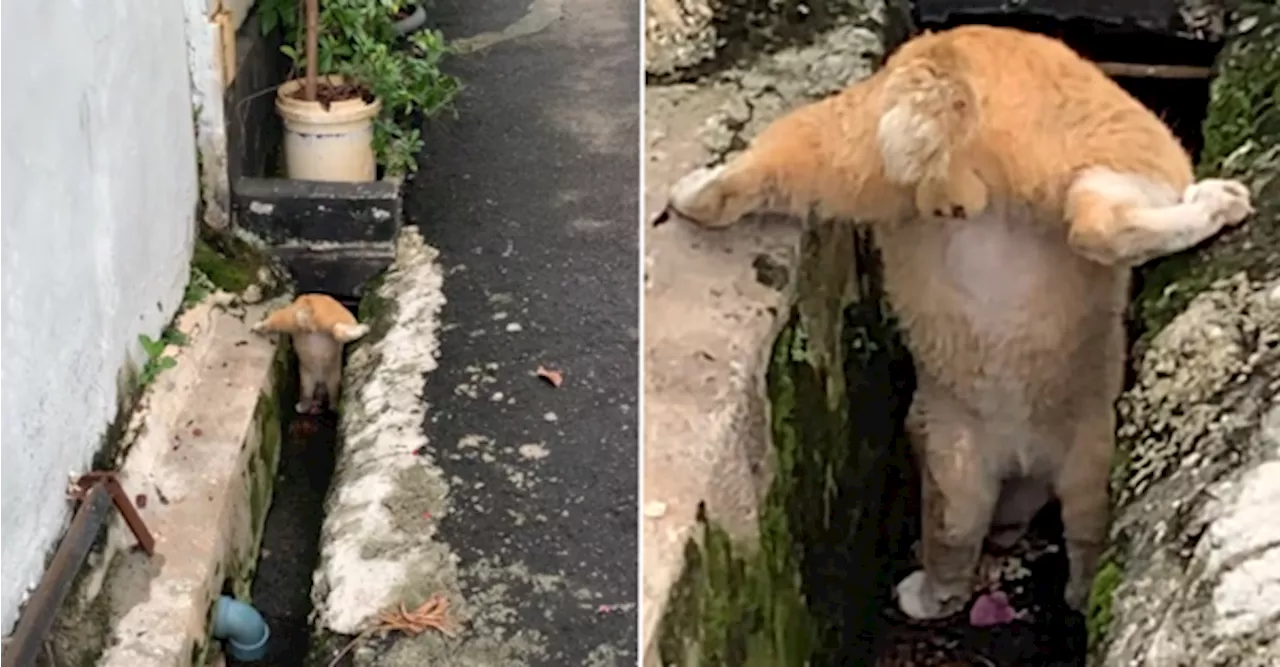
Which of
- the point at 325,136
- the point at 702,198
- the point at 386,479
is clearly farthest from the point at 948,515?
the point at 325,136

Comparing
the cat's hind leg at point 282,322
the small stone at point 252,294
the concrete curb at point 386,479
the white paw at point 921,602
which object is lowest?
the concrete curb at point 386,479

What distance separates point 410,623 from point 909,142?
1066 mm

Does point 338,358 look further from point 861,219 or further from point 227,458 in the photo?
point 861,219

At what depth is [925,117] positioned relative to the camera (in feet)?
5.90

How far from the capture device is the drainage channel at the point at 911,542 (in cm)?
214

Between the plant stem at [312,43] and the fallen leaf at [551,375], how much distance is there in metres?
0.74

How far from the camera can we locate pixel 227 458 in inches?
107

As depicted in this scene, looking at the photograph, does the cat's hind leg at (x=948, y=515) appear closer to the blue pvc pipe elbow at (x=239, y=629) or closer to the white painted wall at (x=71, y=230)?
the blue pvc pipe elbow at (x=239, y=629)

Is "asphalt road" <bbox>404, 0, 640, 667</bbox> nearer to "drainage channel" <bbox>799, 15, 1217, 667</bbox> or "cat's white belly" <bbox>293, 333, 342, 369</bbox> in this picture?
"cat's white belly" <bbox>293, 333, 342, 369</bbox>

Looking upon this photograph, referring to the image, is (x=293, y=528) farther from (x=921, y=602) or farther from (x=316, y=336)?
(x=921, y=602)

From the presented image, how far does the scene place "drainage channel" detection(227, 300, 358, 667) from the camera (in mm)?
2728

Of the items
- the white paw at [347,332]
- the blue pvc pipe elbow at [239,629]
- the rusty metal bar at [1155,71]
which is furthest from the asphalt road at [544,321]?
the rusty metal bar at [1155,71]

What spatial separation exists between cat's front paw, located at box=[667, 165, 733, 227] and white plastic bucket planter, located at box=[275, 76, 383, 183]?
141 centimetres

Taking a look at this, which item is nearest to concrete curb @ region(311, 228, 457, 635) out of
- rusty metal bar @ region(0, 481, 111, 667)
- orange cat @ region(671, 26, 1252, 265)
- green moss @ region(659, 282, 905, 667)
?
rusty metal bar @ region(0, 481, 111, 667)
